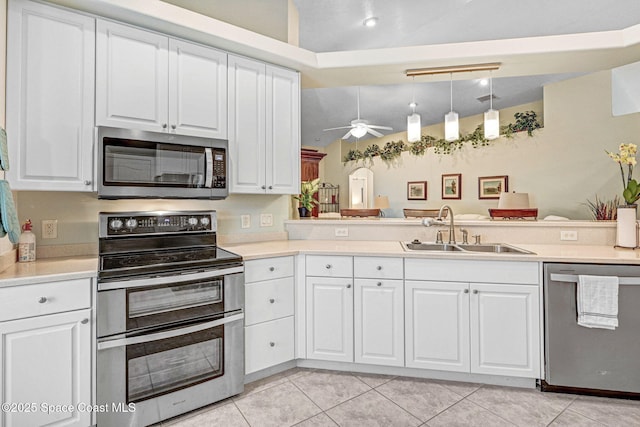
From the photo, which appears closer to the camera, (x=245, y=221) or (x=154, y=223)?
(x=154, y=223)

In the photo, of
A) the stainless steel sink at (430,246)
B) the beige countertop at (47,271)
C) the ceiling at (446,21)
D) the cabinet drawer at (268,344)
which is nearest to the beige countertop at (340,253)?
the beige countertop at (47,271)

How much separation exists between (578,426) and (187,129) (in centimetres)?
283

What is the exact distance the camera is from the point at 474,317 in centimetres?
217

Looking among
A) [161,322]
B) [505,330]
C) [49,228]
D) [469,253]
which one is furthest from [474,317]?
[49,228]

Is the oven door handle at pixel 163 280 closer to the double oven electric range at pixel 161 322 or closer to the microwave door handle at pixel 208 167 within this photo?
the double oven electric range at pixel 161 322

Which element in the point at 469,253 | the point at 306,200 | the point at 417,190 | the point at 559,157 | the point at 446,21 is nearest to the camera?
the point at 469,253

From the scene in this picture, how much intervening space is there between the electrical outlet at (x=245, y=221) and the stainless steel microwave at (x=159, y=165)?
1.71 feet

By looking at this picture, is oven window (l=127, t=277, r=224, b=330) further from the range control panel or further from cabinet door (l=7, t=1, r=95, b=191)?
cabinet door (l=7, t=1, r=95, b=191)

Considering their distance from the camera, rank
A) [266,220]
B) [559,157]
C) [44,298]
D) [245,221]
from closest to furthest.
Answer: [44,298], [245,221], [266,220], [559,157]

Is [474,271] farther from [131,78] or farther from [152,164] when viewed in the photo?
[131,78]

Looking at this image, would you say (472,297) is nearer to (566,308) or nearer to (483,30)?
(566,308)

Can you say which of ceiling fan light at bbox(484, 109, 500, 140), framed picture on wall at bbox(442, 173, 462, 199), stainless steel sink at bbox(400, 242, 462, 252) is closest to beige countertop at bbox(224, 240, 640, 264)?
stainless steel sink at bbox(400, 242, 462, 252)

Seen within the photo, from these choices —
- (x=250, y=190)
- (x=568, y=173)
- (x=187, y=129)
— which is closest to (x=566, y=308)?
(x=250, y=190)

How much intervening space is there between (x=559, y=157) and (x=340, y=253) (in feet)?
18.4
